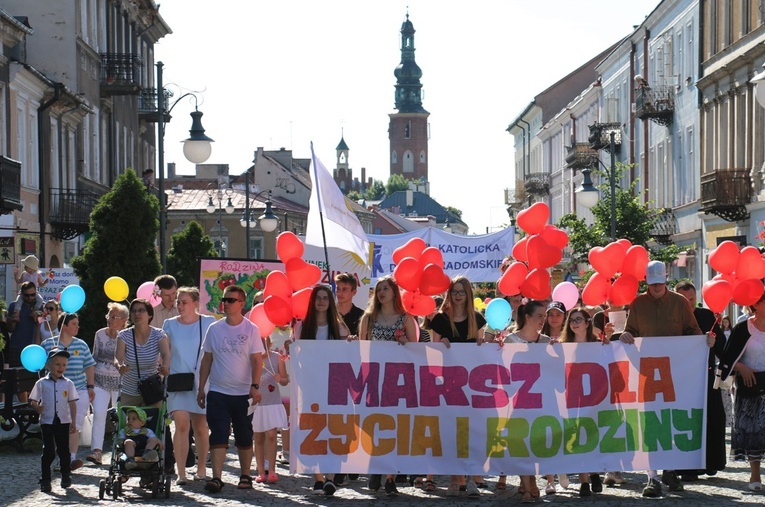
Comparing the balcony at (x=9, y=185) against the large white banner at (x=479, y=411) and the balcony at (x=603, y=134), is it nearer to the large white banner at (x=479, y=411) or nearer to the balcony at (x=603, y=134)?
the large white banner at (x=479, y=411)

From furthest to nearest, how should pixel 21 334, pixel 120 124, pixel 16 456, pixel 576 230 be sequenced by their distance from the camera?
pixel 120 124 < pixel 576 230 < pixel 21 334 < pixel 16 456

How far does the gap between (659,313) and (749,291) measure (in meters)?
1.01

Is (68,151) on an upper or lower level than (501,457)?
upper

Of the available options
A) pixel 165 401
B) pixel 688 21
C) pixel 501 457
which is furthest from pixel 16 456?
pixel 688 21

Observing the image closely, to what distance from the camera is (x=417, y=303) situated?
13.7m

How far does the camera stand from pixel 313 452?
12680 mm

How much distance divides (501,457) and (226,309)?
8.50 ft

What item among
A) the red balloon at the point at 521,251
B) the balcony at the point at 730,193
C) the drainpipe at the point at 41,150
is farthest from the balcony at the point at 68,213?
the red balloon at the point at 521,251

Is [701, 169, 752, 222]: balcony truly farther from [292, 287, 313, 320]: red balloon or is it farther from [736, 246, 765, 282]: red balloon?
[292, 287, 313, 320]: red balloon

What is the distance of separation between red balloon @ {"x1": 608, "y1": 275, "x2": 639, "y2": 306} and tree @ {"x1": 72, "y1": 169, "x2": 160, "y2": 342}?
1614cm

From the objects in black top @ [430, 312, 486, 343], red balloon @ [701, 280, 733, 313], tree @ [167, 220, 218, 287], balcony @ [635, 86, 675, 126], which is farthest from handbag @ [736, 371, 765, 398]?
balcony @ [635, 86, 675, 126]

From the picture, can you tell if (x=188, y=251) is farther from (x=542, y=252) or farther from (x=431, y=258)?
(x=542, y=252)

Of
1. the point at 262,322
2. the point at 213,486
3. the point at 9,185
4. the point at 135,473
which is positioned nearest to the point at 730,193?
the point at 9,185

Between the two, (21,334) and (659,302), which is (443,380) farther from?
(21,334)
